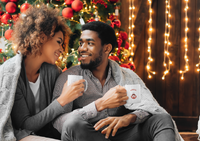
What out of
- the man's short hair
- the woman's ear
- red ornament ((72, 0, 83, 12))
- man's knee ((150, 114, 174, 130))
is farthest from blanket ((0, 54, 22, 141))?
man's knee ((150, 114, 174, 130))

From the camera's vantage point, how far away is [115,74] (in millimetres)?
1615

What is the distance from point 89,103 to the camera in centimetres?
146

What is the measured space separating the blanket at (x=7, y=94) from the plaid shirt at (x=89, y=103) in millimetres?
289

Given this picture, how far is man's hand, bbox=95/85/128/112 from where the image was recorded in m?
1.15

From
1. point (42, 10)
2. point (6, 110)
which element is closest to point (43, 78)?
point (6, 110)

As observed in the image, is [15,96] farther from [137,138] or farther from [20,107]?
[137,138]

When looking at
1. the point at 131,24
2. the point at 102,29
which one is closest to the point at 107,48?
the point at 102,29

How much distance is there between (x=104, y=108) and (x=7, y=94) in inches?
23.3

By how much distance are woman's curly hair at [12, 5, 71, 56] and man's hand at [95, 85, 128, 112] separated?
1.99 ft

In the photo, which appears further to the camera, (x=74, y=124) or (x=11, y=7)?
(x=11, y=7)

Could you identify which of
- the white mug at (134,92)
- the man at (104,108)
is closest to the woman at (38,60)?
the man at (104,108)

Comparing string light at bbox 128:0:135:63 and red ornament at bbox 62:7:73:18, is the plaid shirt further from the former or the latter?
string light at bbox 128:0:135:63

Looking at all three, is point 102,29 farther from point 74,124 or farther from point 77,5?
point 74,124

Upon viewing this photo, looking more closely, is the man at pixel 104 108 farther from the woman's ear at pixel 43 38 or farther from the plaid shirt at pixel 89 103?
the woman's ear at pixel 43 38
